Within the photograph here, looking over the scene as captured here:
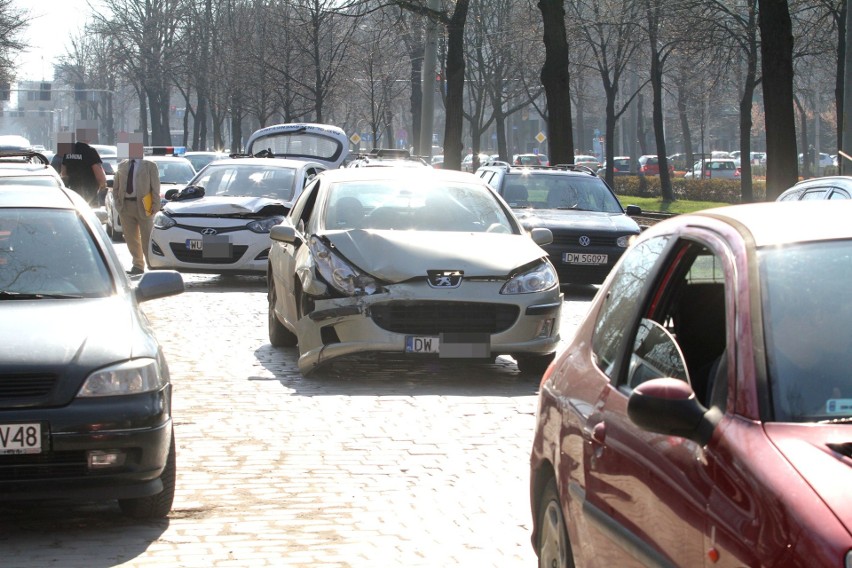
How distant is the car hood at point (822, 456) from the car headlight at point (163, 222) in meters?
15.8

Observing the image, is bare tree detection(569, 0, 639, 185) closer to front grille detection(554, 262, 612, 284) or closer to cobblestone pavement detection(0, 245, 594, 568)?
front grille detection(554, 262, 612, 284)

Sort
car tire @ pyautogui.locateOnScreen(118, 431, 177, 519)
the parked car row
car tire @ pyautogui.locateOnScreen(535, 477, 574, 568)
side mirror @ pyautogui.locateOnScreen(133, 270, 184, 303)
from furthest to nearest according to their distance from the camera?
side mirror @ pyautogui.locateOnScreen(133, 270, 184, 303), car tire @ pyautogui.locateOnScreen(118, 431, 177, 519), car tire @ pyautogui.locateOnScreen(535, 477, 574, 568), the parked car row

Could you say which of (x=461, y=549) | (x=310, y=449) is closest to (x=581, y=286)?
(x=310, y=449)

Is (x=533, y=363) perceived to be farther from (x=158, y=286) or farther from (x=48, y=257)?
(x=48, y=257)

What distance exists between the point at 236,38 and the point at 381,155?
4017 centimetres

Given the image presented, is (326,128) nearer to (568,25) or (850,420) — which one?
(568,25)

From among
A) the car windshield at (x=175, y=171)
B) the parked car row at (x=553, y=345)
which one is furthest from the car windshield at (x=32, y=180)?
the car windshield at (x=175, y=171)

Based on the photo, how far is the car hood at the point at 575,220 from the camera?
18.2m

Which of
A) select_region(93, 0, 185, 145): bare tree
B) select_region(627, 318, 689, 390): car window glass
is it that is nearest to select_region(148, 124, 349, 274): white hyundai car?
select_region(627, 318, 689, 390): car window glass

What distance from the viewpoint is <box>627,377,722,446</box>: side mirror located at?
3412mm

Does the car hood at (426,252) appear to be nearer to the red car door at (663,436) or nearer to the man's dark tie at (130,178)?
the red car door at (663,436)

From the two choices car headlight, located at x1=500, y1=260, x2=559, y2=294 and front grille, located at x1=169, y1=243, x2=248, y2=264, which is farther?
front grille, located at x1=169, y1=243, x2=248, y2=264

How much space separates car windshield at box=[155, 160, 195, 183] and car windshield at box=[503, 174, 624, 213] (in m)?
12.5

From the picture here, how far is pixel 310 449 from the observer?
26.7 ft
